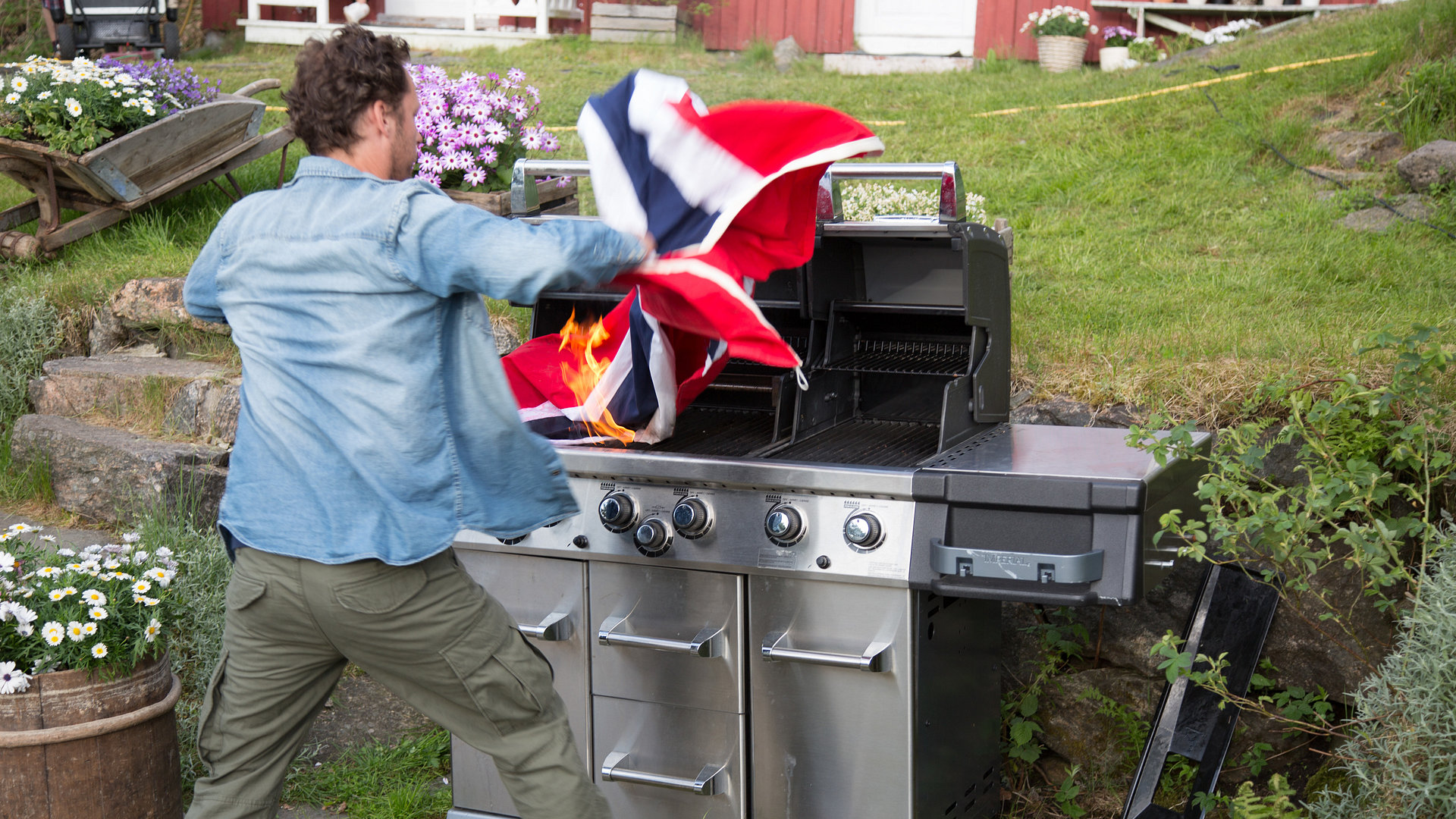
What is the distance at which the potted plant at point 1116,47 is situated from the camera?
1122 cm

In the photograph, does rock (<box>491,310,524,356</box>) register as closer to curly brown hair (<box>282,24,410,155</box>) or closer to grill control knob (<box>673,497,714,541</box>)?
grill control knob (<box>673,497,714,541</box>)

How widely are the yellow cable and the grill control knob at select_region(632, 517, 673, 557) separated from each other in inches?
264

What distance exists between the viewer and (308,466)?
2250mm

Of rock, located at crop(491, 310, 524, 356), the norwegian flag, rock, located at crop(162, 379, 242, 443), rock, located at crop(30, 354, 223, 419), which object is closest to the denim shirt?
the norwegian flag

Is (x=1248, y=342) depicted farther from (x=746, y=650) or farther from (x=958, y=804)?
(x=746, y=650)

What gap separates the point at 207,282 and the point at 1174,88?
7922 millimetres

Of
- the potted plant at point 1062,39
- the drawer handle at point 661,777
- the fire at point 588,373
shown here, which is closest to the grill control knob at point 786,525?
the fire at point 588,373

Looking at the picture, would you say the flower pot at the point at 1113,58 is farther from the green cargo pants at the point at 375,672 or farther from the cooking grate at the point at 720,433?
the green cargo pants at the point at 375,672

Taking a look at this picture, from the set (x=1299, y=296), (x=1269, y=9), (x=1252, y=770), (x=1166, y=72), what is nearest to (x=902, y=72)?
(x=1166, y=72)

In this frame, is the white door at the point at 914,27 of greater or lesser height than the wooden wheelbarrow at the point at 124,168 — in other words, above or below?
above

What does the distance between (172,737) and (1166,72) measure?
28.9 feet

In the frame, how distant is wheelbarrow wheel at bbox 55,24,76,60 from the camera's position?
11062mm

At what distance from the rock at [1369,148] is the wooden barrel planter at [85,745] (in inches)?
252

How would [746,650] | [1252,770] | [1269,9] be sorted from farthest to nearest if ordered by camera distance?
1. [1269,9]
2. [1252,770]
3. [746,650]
